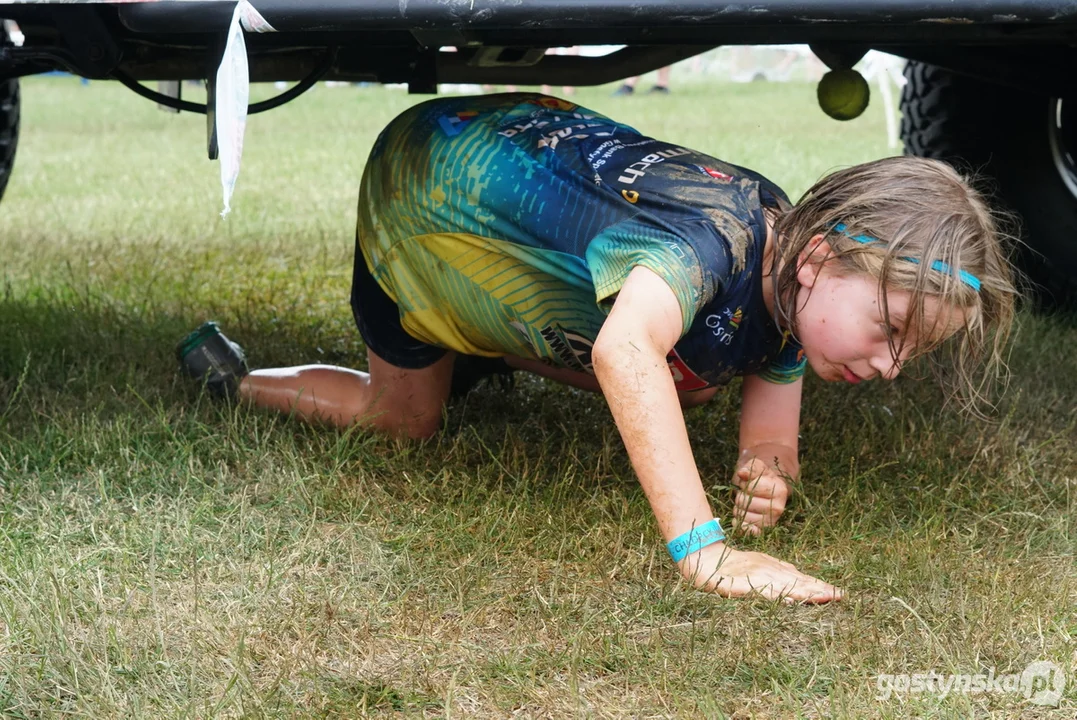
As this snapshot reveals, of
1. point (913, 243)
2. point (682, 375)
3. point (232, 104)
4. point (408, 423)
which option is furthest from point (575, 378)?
point (232, 104)

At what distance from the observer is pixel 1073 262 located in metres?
3.22

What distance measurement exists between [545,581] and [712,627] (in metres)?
0.32

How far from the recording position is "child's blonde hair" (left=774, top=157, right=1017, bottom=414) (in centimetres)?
184

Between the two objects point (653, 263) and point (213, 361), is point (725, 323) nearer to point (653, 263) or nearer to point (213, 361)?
point (653, 263)

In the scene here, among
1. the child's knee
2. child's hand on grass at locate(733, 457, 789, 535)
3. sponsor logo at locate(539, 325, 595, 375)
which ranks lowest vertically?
the child's knee

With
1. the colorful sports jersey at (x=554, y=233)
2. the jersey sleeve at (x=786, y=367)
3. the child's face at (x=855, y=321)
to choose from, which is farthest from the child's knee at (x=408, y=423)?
the child's face at (x=855, y=321)

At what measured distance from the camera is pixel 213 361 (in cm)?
275

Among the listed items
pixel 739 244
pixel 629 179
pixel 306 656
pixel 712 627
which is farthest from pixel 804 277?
pixel 306 656

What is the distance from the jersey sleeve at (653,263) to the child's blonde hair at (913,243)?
0.57ft

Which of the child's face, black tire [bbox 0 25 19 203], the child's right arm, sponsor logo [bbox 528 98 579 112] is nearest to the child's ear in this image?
the child's face

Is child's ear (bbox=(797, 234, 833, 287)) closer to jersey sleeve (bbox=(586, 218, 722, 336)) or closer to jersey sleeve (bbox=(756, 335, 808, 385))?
jersey sleeve (bbox=(586, 218, 722, 336))

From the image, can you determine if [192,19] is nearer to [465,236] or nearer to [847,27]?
[465,236]

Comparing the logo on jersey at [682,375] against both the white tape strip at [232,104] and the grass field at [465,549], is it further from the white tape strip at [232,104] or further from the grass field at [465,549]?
the white tape strip at [232,104]

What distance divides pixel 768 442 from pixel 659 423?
1.95 feet
